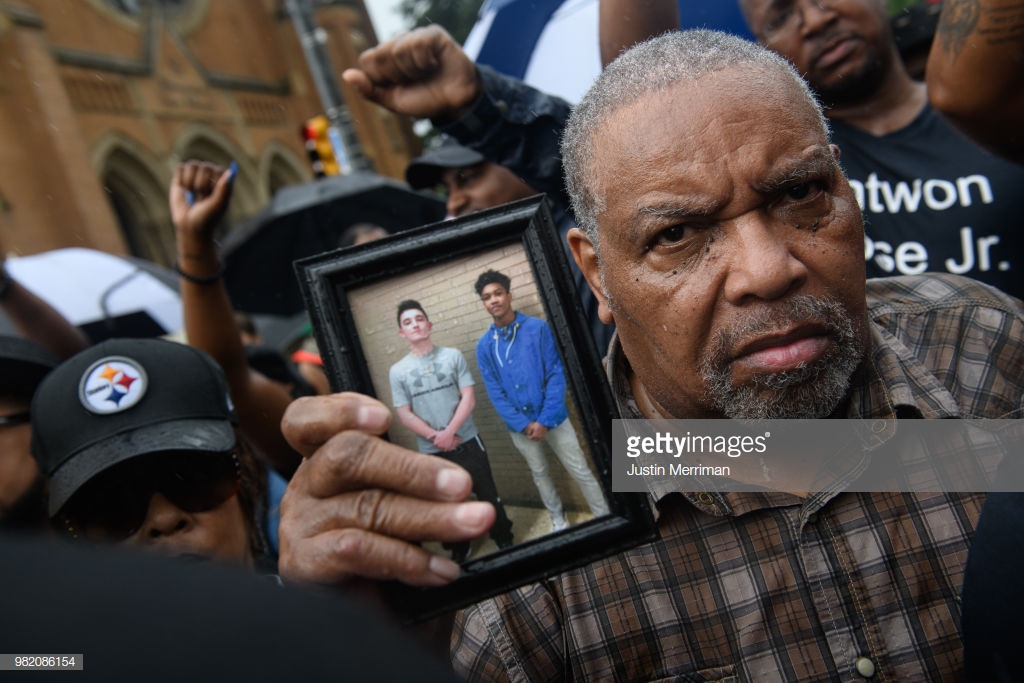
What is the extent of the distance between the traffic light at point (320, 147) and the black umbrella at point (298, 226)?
11.1 ft

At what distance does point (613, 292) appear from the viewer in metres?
1.60

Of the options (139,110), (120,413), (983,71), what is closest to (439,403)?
(120,413)

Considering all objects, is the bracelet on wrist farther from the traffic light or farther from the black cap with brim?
the traffic light

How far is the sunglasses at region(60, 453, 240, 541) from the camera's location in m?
1.72

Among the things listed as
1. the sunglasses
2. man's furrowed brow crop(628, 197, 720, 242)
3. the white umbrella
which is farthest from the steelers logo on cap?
the white umbrella

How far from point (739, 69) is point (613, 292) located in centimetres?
54

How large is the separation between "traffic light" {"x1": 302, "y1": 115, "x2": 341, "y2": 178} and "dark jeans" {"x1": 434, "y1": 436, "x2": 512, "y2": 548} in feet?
32.2

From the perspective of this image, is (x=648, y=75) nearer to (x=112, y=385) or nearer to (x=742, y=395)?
(x=742, y=395)

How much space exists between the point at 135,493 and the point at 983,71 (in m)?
2.20

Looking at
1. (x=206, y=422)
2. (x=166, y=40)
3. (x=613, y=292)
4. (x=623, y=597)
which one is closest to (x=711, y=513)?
(x=623, y=597)

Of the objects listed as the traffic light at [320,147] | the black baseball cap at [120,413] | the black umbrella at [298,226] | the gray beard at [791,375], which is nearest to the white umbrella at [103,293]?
the black umbrella at [298,226]

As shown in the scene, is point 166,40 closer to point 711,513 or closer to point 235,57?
point 235,57

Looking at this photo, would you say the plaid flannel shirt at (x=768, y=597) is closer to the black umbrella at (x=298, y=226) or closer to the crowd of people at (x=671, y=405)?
the crowd of people at (x=671, y=405)
